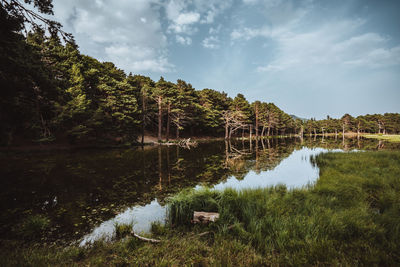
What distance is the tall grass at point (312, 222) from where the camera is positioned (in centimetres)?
268

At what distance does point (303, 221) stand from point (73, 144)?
2730 centimetres

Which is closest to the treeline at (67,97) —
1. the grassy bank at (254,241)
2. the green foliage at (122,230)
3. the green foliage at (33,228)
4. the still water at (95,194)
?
the still water at (95,194)

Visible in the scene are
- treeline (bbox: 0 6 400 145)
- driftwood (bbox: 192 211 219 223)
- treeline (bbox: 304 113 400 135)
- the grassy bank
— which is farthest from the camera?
treeline (bbox: 304 113 400 135)

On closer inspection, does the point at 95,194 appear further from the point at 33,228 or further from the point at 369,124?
the point at 369,124

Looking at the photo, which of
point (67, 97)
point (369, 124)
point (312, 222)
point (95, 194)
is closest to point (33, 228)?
point (95, 194)

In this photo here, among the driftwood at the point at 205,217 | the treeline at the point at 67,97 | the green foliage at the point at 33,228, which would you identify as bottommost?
the green foliage at the point at 33,228

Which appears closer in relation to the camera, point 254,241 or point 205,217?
point 254,241

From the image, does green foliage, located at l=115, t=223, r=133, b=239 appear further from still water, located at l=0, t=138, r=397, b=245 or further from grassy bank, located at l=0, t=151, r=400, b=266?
grassy bank, located at l=0, t=151, r=400, b=266

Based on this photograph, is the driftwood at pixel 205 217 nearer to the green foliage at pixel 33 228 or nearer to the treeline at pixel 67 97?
the green foliage at pixel 33 228

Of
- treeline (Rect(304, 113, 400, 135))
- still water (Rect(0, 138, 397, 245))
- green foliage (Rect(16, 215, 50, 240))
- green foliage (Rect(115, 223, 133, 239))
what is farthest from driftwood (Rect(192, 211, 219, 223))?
treeline (Rect(304, 113, 400, 135))

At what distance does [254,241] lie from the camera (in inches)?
131

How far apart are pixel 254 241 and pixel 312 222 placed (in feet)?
4.36

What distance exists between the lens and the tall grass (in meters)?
2.68

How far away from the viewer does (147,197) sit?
620 cm
